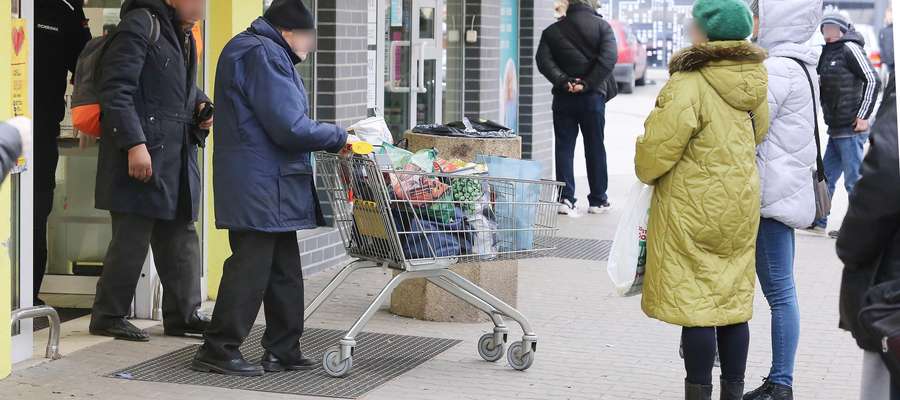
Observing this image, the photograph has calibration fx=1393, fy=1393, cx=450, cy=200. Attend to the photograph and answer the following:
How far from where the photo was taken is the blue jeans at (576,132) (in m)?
12.9

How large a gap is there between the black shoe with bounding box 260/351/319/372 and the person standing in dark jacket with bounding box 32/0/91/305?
64.2 inches

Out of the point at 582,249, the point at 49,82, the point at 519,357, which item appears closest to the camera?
the point at 519,357

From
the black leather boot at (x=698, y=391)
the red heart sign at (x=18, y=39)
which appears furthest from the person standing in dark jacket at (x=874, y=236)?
the red heart sign at (x=18, y=39)

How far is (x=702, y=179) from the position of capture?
17.7 ft

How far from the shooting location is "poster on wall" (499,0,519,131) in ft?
45.9

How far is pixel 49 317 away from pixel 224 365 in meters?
0.88

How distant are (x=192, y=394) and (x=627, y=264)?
6.54ft

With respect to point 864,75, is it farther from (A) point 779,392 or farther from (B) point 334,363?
(B) point 334,363

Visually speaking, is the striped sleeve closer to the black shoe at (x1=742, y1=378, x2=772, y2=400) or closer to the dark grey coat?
the black shoe at (x1=742, y1=378, x2=772, y2=400)

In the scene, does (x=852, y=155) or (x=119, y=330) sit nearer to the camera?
(x=119, y=330)

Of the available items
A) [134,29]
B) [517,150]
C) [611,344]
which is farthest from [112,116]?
[611,344]

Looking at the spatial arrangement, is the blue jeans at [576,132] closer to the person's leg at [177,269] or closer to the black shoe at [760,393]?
the person's leg at [177,269]

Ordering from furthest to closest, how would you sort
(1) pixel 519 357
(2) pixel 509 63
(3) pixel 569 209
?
(2) pixel 509 63, (3) pixel 569 209, (1) pixel 519 357

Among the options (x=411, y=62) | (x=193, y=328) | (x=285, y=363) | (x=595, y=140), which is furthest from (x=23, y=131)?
(x=595, y=140)
